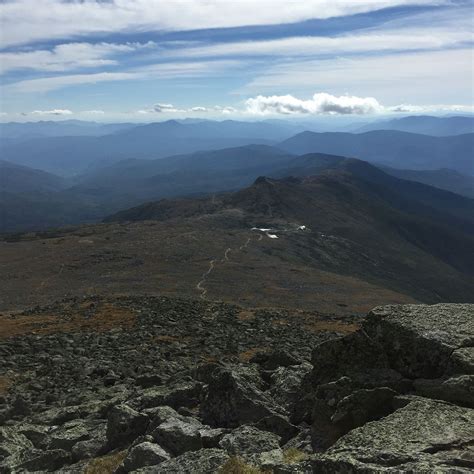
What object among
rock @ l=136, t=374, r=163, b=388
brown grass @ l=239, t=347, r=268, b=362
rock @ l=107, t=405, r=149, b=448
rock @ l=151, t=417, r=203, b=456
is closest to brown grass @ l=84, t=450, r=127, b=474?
rock @ l=107, t=405, r=149, b=448

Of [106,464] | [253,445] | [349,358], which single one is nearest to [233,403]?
[253,445]

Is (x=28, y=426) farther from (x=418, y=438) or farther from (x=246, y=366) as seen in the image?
(x=418, y=438)

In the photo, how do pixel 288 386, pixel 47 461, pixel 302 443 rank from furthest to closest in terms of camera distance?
1. pixel 288 386
2. pixel 47 461
3. pixel 302 443

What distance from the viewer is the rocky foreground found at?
36.7ft

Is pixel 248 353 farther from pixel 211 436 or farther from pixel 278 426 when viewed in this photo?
pixel 211 436

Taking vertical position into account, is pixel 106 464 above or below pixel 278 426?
below

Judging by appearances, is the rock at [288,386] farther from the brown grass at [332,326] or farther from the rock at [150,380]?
the brown grass at [332,326]

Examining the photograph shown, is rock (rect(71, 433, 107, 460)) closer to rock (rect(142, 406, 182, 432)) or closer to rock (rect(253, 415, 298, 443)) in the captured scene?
rock (rect(142, 406, 182, 432))

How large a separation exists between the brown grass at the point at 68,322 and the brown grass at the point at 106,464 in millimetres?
27796

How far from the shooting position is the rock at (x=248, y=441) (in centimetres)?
1403

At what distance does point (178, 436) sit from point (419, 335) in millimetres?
7589

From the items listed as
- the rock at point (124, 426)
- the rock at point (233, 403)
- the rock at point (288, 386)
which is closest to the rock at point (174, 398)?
the rock at point (233, 403)

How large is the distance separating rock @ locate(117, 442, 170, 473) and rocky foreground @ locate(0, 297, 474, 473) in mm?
35

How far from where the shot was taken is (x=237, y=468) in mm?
12250
